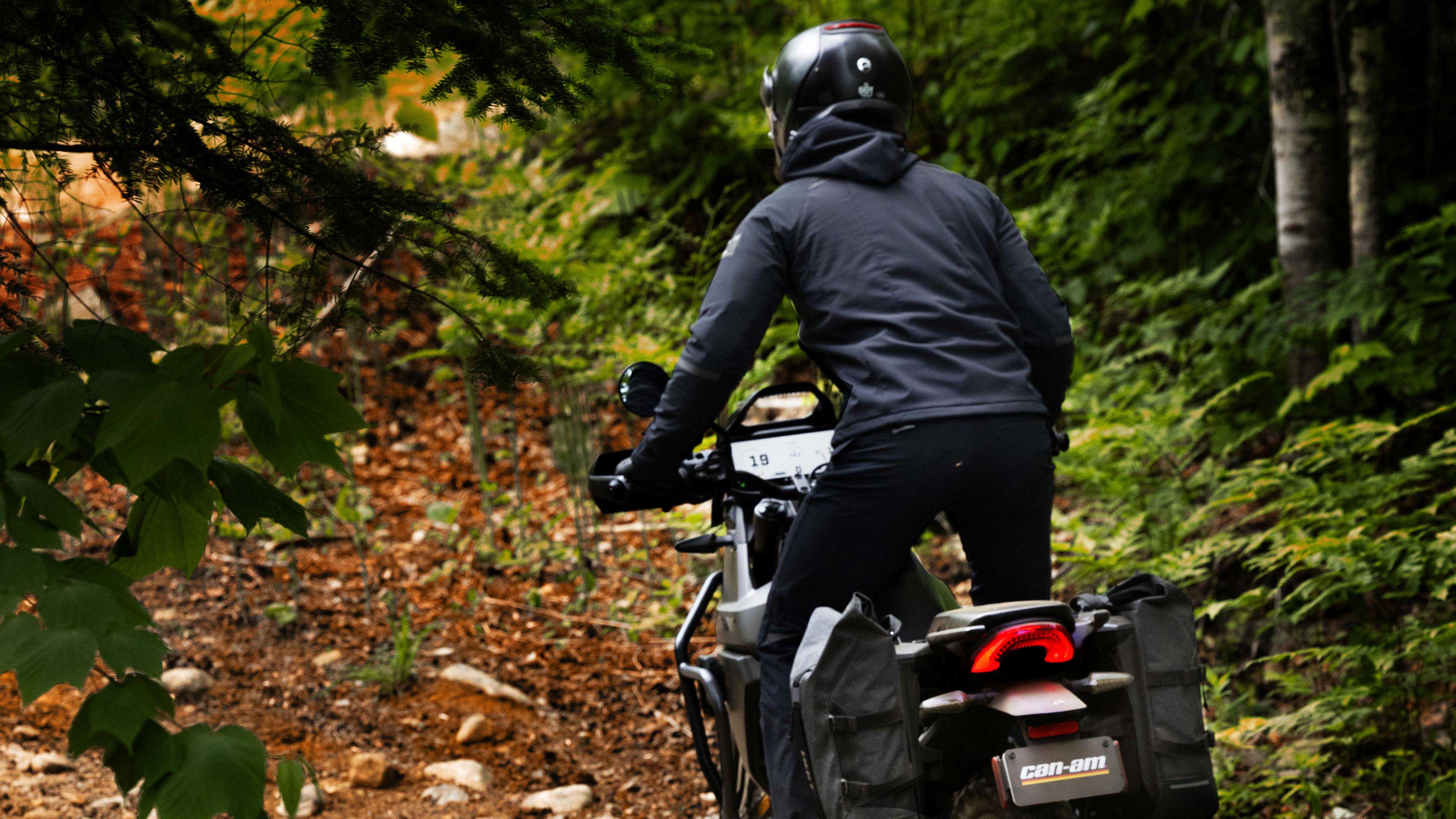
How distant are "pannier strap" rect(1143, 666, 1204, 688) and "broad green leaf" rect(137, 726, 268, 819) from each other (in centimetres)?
165

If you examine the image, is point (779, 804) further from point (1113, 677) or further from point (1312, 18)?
point (1312, 18)

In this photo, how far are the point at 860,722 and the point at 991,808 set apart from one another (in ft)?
1.08

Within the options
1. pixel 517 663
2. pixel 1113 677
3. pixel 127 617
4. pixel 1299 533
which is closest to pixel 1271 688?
pixel 1299 533

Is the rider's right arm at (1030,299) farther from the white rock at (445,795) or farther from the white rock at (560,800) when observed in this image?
the white rock at (445,795)

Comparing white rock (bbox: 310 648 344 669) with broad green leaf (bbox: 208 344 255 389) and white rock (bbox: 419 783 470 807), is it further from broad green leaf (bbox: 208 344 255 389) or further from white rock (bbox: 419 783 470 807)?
broad green leaf (bbox: 208 344 255 389)

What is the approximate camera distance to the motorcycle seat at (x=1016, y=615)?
193 cm

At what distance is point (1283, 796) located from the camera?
3518 mm

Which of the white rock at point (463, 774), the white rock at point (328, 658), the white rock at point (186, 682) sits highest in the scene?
the white rock at point (186, 682)

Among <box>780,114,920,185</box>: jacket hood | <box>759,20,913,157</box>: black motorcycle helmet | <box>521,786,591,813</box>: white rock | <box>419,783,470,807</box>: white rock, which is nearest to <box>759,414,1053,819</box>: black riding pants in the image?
<box>780,114,920,185</box>: jacket hood

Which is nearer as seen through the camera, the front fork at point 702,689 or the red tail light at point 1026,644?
the red tail light at point 1026,644

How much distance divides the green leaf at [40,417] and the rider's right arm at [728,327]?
130 cm

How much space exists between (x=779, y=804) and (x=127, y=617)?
5.14 feet

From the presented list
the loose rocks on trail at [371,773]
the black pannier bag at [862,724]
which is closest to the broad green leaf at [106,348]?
the black pannier bag at [862,724]

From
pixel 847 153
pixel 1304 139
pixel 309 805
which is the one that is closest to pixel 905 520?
pixel 847 153
